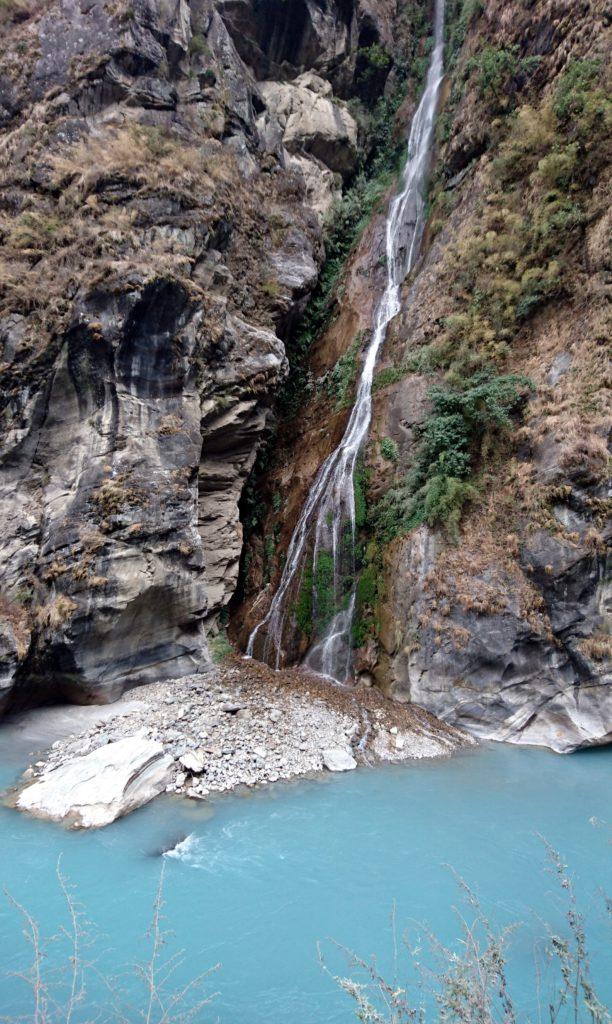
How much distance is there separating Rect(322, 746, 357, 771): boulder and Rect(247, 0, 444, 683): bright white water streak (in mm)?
2760

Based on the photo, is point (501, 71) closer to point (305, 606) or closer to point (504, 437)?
point (504, 437)

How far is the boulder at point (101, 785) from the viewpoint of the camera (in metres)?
6.61

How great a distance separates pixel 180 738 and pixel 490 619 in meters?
6.09

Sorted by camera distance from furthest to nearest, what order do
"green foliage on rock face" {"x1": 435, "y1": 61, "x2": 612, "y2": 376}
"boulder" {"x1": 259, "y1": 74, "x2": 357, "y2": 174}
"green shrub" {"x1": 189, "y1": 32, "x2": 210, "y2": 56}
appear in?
"boulder" {"x1": 259, "y1": 74, "x2": 357, "y2": 174} → "green shrub" {"x1": 189, "y1": 32, "x2": 210, "y2": 56} → "green foliage on rock face" {"x1": 435, "y1": 61, "x2": 612, "y2": 376}

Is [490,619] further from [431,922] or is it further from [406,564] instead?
[431,922]

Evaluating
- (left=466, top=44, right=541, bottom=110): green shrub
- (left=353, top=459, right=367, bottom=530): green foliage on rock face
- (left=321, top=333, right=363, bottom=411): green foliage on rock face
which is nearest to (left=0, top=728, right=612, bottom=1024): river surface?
(left=353, top=459, right=367, bottom=530): green foliage on rock face

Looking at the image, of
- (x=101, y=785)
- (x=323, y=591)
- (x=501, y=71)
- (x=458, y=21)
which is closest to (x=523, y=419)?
(x=323, y=591)

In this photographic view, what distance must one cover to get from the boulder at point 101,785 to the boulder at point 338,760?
2471mm

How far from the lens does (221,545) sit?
1325 centimetres

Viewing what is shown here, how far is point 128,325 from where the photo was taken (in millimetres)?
11062

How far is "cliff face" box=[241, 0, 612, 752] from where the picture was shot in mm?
9641

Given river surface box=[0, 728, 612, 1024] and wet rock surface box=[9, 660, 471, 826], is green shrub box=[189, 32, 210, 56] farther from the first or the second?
river surface box=[0, 728, 612, 1024]

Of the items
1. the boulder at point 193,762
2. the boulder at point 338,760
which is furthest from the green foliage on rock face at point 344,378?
the boulder at point 193,762

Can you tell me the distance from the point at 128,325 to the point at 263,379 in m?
3.68
